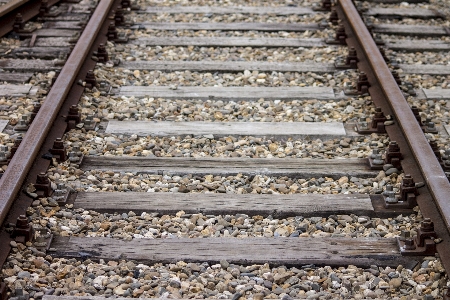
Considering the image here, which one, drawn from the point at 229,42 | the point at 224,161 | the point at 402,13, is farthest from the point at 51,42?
the point at 402,13

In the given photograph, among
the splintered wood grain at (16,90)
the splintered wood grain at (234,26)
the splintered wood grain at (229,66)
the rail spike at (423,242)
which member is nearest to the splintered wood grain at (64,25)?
the splintered wood grain at (234,26)

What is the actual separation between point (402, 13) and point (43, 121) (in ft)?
15.1

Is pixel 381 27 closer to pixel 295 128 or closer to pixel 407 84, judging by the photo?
pixel 407 84

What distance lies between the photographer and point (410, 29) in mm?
7559

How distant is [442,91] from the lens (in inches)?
238

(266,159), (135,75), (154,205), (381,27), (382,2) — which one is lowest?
(154,205)

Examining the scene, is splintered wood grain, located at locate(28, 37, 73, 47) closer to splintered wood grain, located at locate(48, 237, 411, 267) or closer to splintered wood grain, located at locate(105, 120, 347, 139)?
splintered wood grain, located at locate(105, 120, 347, 139)

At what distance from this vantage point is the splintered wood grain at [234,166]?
460 cm

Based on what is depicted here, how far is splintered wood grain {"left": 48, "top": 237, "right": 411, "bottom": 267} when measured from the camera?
3732 mm

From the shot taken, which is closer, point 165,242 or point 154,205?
point 165,242

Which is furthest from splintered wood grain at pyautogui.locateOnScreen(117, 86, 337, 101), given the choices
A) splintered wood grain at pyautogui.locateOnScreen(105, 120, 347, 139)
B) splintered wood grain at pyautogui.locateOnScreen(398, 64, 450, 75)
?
splintered wood grain at pyautogui.locateOnScreen(398, 64, 450, 75)

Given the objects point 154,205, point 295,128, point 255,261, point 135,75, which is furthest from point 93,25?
point 255,261

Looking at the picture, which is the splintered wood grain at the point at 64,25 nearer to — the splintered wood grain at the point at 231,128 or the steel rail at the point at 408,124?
the splintered wood grain at the point at 231,128

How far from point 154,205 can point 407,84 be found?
9.02 ft
